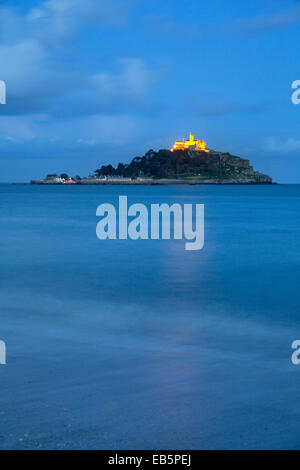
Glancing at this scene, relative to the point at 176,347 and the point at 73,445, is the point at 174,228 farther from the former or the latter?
the point at 73,445

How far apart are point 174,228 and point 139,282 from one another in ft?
71.7

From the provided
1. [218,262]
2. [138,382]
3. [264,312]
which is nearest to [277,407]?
[138,382]

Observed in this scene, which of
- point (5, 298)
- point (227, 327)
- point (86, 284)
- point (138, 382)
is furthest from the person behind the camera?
point (86, 284)

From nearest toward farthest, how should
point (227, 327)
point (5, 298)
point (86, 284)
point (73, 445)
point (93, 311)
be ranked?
point (73, 445), point (227, 327), point (93, 311), point (5, 298), point (86, 284)

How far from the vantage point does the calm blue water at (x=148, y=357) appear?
591cm

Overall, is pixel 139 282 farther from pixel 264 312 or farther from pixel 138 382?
pixel 138 382

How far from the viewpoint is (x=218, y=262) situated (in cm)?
2145

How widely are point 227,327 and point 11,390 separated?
507cm

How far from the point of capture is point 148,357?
843cm

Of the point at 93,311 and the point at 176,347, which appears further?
the point at 93,311

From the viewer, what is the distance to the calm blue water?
19.4 feet

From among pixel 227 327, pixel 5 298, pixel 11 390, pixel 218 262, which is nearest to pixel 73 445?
pixel 11 390

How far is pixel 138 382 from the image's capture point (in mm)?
7270

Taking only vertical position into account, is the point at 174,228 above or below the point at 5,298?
above
